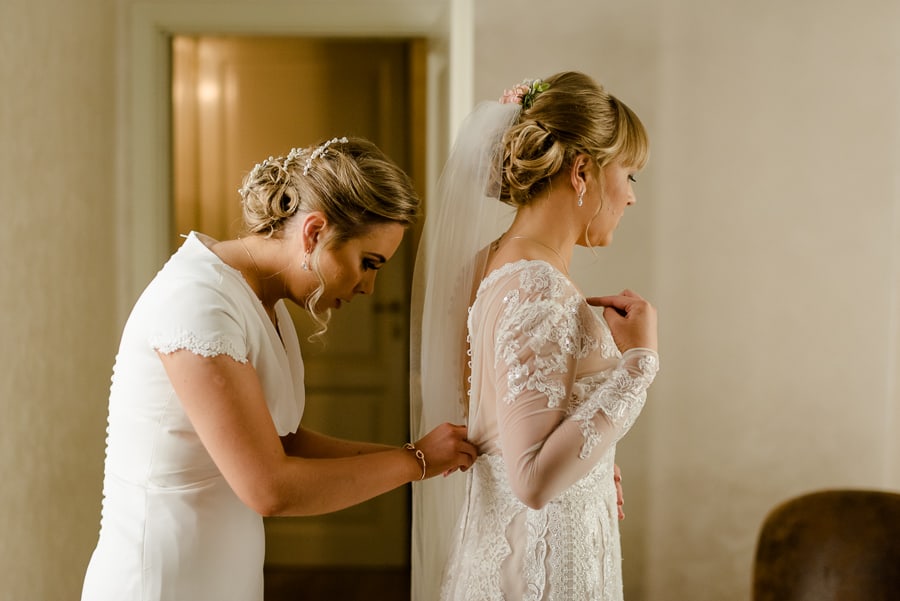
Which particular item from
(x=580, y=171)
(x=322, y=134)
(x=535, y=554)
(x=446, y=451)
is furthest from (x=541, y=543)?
(x=322, y=134)

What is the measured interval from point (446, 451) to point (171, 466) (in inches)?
18.4

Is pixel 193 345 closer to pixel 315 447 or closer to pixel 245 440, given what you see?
pixel 245 440

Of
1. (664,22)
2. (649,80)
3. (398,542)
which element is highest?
(664,22)

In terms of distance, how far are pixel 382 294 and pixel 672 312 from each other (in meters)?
1.43

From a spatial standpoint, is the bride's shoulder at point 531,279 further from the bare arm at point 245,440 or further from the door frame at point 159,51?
the door frame at point 159,51

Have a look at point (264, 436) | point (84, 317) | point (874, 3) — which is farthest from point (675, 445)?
point (84, 317)

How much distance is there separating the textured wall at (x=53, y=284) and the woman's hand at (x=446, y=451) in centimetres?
117

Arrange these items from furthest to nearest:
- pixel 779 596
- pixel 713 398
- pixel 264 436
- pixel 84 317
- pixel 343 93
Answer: pixel 343 93
pixel 713 398
pixel 84 317
pixel 779 596
pixel 264 436

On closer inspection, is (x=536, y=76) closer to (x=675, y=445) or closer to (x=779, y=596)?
(x=675, y=445)

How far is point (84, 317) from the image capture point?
2.40 meters

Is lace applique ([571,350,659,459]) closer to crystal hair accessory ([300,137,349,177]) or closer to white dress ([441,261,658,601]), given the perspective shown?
white dress ([441,261,658,601])

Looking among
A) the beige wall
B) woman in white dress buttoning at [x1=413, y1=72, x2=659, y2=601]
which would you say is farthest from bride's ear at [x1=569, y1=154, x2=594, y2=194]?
the beige wall

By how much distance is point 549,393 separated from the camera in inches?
46.4

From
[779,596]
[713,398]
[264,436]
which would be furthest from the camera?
[713,398]
